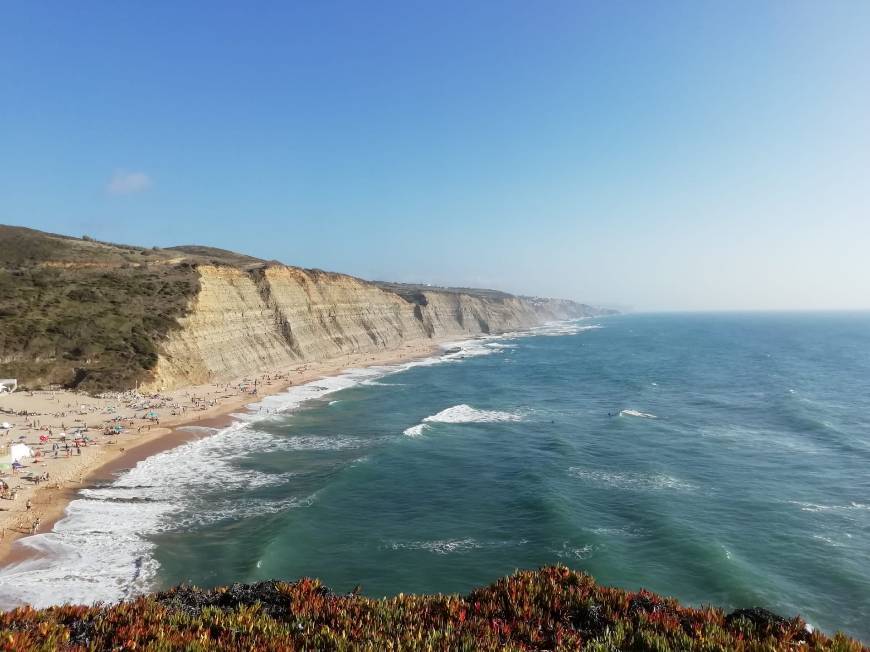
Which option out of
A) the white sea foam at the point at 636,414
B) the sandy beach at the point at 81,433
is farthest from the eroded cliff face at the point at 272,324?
the white sea foam at the point at 636,414

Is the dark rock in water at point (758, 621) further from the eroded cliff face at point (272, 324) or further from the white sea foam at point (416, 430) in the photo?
the eroded cliff face at point (272, 324)

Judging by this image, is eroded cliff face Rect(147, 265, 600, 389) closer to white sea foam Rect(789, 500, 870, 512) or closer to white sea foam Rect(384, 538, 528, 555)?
white sea foam Rect(384, 538, 528, 555)

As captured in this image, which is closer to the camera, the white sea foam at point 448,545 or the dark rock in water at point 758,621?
the dark rock in water at point 758,621

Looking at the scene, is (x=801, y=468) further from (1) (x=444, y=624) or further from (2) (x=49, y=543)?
(2) (x=49, y=543)

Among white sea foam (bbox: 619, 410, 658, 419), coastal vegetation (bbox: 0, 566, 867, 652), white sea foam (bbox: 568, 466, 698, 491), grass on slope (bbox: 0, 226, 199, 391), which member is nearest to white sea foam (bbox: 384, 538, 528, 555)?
white sea foam (bbox: 568, 466, 698, 491)

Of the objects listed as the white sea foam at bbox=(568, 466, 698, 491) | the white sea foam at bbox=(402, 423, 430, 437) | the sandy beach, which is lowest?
the white sea foam at bbox=(568, 466, 698, 491)
